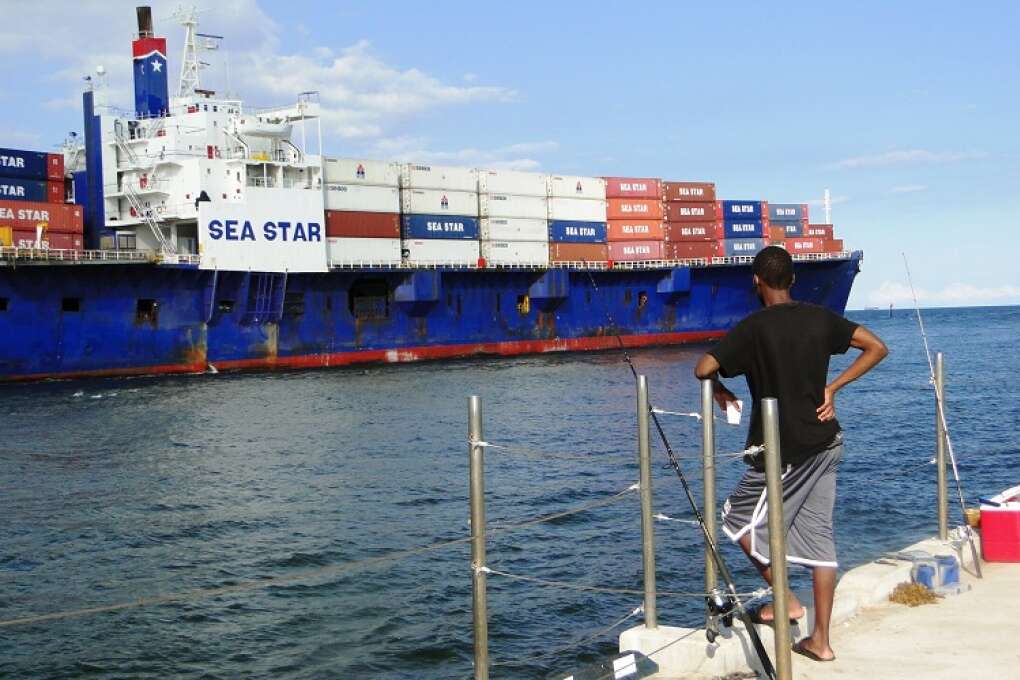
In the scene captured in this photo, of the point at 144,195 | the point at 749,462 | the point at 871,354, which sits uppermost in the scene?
Answer: the point at 144,195

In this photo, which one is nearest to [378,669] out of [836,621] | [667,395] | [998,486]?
[836,621]

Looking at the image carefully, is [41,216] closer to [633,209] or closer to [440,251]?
[440,251]

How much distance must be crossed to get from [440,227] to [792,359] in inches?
1722

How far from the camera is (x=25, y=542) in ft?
46.8

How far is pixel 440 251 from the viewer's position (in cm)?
4788

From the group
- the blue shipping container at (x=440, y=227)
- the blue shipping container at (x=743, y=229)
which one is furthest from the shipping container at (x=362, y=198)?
the blue shipping container at (x=743, y=229)

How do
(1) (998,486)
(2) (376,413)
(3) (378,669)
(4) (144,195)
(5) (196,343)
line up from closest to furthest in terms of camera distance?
(3) (378,669)
(1) (998,486)
(2) (376,413)
(5) (196,343)
(4) (144,195)

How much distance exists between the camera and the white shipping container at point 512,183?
51062mm

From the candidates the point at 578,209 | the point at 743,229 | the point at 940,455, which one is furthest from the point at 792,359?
the point at 743,229

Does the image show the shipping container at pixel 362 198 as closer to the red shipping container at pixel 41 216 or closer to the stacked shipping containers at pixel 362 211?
the stacked shipping containers at pixel 362 211

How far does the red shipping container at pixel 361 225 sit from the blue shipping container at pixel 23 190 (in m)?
11.0

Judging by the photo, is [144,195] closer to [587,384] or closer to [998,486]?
[587,384]

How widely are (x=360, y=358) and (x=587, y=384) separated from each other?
1250 cm

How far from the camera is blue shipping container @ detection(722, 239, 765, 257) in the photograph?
192 ft
